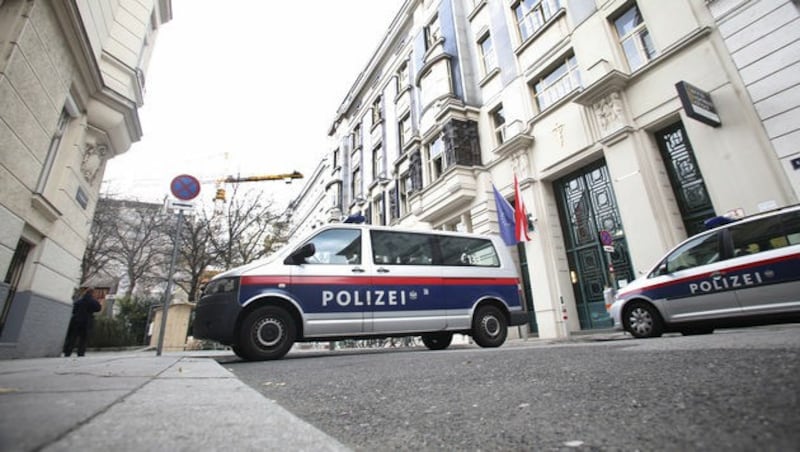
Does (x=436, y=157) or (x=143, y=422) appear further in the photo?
(x=436, y=157)

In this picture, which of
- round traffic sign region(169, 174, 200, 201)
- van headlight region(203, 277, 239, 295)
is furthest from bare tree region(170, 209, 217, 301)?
van headlight region(203, 277, 239, 295)

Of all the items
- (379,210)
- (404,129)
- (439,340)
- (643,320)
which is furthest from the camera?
(379,210)

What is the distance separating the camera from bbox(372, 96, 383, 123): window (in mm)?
26481

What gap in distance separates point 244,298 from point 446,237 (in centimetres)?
386

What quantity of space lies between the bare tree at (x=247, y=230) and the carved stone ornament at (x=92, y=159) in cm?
1260

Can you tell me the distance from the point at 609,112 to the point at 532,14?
6.06 meters

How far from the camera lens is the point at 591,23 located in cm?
1168

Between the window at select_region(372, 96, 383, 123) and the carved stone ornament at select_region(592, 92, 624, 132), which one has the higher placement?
the window at select_region(372, 96, 383, 123)

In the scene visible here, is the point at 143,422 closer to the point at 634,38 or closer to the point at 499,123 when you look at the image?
the point at 634,38

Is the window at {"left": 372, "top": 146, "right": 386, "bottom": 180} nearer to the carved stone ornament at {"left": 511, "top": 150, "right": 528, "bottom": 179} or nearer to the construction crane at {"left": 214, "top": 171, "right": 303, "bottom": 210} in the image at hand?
the carved stone ornament at {"left": 511, "top": 150, "right": 528, "bottom": 179}

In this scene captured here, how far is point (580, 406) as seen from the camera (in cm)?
160

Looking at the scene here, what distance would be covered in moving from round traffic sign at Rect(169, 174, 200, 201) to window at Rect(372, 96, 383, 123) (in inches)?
789

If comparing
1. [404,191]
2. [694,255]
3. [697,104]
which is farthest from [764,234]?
[404,191]

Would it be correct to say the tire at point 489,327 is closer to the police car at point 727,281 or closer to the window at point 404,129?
the police car at point 727,281
